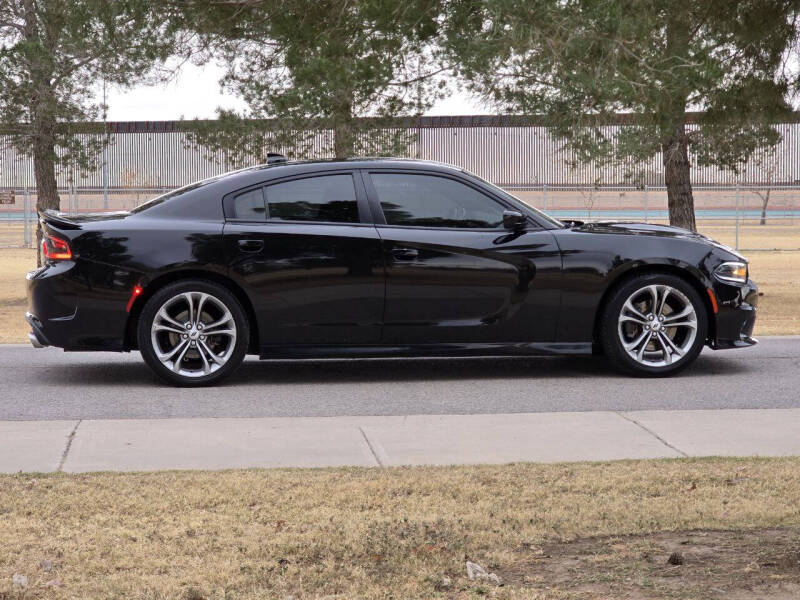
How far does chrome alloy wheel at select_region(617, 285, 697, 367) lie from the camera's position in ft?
29.6

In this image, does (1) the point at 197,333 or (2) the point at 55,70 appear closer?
(1) the point at 197,333

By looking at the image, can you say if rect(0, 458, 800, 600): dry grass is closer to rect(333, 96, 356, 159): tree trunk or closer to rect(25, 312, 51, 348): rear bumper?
rect(25, 312, 51, 348): rear bumper

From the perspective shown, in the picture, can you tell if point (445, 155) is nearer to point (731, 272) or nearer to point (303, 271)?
point (731, 272)

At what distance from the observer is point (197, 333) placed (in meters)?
8.65

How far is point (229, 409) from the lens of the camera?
26.0ft

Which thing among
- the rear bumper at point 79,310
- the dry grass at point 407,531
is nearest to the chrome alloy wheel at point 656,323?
the dry grass at point 407,531

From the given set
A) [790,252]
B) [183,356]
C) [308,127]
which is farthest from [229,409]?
[790,252]

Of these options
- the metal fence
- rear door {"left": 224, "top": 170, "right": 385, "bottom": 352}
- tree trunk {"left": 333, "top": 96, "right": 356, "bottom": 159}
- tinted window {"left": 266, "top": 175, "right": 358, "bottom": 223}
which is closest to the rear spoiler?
rear door {"left": 224, "top": 170, "right": 385, "bottom": 352}

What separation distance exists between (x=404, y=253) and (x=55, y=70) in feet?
31.8

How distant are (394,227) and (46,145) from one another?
10.5m

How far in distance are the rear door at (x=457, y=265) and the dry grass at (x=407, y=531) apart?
286 cm

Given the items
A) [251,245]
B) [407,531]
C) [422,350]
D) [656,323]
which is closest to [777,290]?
[656,323]

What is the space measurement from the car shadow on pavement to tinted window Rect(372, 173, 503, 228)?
1.23 meters

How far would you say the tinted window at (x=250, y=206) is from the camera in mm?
8781
